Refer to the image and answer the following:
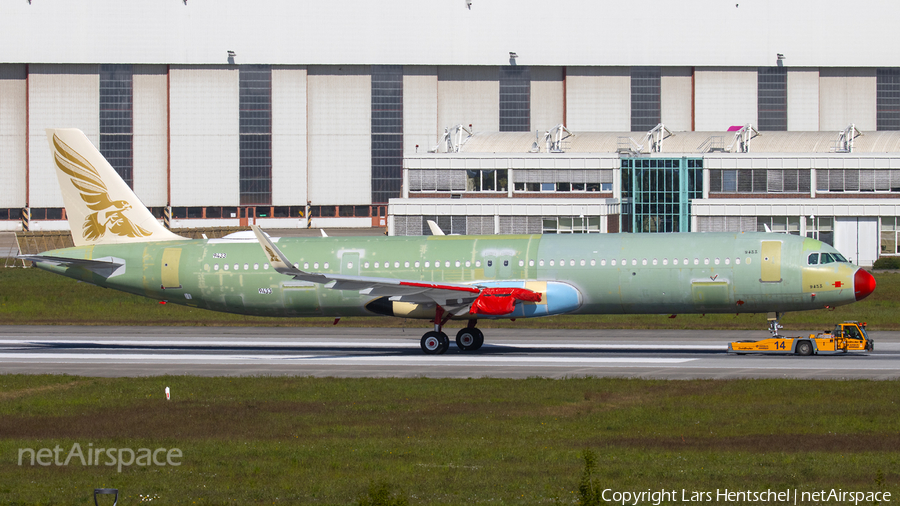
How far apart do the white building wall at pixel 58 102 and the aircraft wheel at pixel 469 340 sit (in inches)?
3492

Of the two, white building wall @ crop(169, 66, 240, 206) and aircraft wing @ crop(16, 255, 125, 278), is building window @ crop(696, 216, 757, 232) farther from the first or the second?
white building wall @ crop(169, 66, 240, 206)

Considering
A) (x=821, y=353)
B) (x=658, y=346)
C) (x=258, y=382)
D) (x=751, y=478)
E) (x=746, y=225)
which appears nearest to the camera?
(x=751, y=478)

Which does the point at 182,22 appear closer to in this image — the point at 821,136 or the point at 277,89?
the point at 277,89

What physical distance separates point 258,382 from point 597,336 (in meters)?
19.7

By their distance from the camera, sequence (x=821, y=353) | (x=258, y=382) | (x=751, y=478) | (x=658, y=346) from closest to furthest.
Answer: (x=751, y=478) → (x=258, y=382) → (x=821, y=353) → (x=658, y=346)

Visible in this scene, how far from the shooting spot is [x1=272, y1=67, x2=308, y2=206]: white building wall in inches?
4638

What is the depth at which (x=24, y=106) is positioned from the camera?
119 metres

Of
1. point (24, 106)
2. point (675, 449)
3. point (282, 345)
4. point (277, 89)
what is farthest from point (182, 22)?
point (675, 449)

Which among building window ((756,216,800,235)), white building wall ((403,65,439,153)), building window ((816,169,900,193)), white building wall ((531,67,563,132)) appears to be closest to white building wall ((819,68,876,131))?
white building wall ((531,67,563,132))

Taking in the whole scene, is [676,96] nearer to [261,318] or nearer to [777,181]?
[777,181]

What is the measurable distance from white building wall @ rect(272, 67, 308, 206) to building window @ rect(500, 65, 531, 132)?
78.1 feet

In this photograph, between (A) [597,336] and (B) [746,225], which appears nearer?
(A) [597,336]

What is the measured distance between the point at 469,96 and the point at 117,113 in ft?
138

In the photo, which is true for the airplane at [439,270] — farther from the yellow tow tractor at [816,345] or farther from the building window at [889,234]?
the building window at [889,234]
